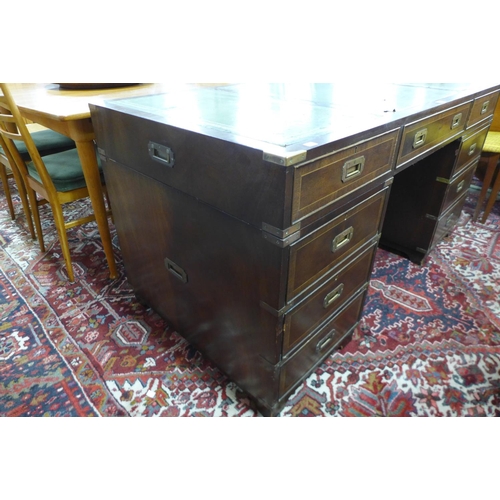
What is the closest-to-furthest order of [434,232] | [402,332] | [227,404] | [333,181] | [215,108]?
[333,181] < [215,108] < [227,404] < [402,332] < [434,232]

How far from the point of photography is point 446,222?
180 centimetres

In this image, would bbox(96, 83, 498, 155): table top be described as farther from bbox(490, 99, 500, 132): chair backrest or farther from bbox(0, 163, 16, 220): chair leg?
bbox(0, 163, 16, 220): chair leg

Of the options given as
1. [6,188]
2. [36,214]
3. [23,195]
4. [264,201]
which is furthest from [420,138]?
[6,188]

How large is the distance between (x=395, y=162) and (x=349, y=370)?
71 cm

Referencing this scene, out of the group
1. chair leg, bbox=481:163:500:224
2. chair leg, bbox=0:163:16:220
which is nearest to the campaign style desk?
chair leg, bbox=481:163:500:224

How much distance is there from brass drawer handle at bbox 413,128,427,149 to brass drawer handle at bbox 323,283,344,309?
469 millimetres

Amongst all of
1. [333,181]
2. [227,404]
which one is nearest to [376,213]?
[333,181]

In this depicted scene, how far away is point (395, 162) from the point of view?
0.98 m

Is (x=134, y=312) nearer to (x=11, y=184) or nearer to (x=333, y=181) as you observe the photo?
(x=333, y=181)

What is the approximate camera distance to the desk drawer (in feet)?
5.29

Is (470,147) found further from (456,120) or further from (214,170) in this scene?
(214,170)

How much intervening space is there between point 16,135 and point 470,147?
6.30 ft

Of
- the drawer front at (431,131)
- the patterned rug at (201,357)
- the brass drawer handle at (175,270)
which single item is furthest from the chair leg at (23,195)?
the drawer front at (431,131)

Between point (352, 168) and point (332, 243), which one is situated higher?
point (352, 168)
